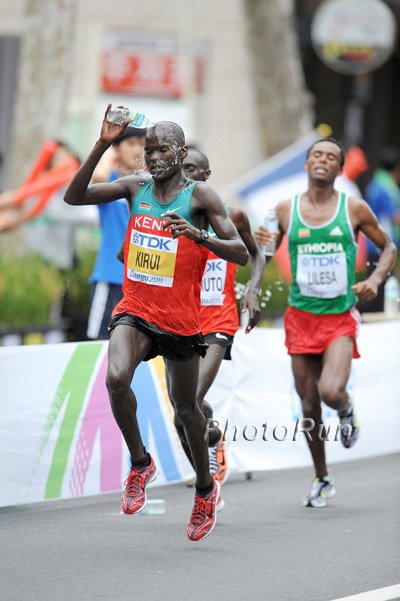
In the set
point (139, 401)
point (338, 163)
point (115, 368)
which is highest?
point (338, 163)

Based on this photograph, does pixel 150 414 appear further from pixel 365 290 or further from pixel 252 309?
pixel 365 290

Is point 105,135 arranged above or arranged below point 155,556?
above

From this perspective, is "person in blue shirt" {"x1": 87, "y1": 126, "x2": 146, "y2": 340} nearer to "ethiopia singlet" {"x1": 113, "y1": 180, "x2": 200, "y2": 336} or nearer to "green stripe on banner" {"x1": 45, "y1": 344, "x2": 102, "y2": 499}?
"green stripe on banner" {"x1": 45, "y1": 344, "x2": 102, "y2": 499}

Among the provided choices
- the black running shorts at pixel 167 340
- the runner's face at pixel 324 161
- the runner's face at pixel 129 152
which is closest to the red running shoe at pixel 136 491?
the black running shorts at pixel 167 340

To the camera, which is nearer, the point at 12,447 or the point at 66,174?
the point at 12,447

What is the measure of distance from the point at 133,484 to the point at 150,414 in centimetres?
218

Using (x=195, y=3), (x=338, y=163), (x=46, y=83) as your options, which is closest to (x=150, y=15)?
(x=195, y=3)

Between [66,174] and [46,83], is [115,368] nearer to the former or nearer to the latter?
[66,174]

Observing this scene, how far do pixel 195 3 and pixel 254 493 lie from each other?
1657 centimetres

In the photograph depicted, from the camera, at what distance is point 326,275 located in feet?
30.9

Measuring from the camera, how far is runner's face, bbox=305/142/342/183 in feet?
31.0

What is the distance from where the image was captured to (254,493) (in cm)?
1014

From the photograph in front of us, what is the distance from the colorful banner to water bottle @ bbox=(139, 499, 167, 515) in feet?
1.12

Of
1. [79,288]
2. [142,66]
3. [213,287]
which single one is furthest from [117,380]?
[142,66]
